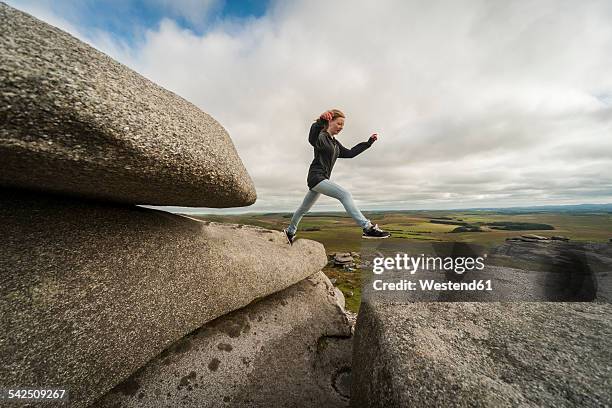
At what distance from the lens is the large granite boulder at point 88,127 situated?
112 inches

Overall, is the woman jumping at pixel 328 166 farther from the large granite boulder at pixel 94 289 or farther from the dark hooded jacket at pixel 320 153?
the large granite boulder at pixel 94 289

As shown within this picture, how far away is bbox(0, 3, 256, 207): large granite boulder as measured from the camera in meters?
2.84

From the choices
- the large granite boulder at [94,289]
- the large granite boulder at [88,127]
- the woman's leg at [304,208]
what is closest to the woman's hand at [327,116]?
the woman's leg at [304,208]

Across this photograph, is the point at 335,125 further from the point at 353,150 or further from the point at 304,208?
the point at 304,208

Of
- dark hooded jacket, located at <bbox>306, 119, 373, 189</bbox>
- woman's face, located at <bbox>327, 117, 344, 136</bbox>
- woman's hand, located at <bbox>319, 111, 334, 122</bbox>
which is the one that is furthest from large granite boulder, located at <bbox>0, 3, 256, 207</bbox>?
woman's face, located at <bbox>327, 117, 344, 136</bbox>

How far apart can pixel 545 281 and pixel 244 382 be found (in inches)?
342

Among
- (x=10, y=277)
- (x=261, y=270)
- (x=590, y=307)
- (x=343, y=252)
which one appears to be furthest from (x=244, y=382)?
(x=343, y=252)

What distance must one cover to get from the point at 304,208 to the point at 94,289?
5.68m

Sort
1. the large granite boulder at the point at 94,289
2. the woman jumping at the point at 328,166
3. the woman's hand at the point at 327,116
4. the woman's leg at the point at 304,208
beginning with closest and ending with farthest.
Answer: the large granite boulder at the point at 94,289, the woman jumping at the point at 328,166, the woman's hand at the point at 327,116, the woman's leg at the point at 304,208

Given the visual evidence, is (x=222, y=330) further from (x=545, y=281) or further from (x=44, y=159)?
(x=545, y=281)

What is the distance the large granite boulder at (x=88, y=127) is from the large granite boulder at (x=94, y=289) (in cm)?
73

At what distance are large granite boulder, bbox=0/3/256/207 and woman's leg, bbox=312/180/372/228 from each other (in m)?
3.27

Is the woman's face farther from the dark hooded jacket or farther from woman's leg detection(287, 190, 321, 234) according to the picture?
woman's leg detection(287, 190, 321, 234)

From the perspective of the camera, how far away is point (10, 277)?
3.97 meters
